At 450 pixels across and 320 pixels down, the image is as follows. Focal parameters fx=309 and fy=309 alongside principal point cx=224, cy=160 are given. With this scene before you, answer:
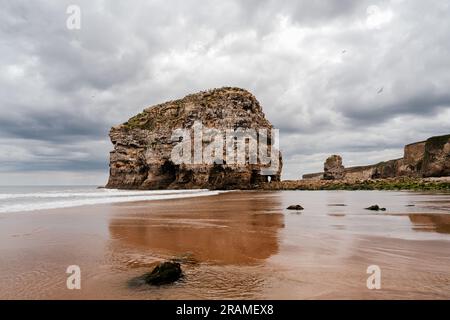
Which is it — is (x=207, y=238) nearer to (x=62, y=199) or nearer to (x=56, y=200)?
(x=56, y=200)

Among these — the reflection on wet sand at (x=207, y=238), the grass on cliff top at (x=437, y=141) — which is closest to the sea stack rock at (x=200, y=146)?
the grass on cliff top at (x=437, y=141)

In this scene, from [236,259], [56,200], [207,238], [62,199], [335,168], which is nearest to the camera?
[236,259]

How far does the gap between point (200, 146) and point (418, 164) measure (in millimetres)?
53150

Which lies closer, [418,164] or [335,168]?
[418,164]

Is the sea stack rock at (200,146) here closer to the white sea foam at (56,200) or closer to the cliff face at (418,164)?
the white sea foam at (56,200)

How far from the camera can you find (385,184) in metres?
50.4

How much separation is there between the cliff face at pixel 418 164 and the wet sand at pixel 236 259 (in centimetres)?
5426

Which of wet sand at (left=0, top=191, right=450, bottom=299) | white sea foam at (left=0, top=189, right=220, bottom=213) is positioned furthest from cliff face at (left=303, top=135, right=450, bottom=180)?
wet sand at (left=0, top=191, right=450, bottom=299)

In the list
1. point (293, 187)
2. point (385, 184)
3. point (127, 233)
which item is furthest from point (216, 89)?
point (127, 233)

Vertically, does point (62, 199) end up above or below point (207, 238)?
above

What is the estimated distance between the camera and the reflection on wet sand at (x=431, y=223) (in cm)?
988

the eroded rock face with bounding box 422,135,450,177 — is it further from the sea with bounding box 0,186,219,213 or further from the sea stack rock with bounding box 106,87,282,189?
the sea with bounding box 0,186,219,213

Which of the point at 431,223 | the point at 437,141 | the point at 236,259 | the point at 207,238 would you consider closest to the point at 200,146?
the point at 437,141

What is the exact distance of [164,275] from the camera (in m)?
4.88
